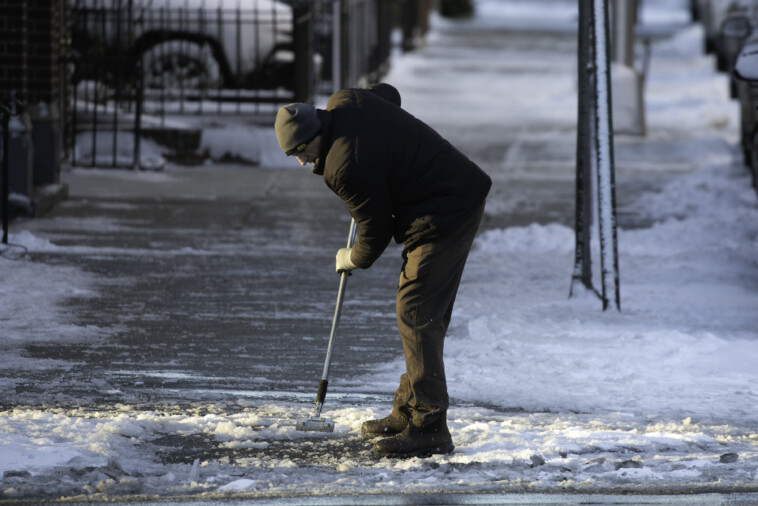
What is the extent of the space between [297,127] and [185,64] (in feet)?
34.3

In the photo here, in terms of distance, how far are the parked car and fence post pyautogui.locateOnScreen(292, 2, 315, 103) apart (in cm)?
33

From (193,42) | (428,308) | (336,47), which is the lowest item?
(336,47)

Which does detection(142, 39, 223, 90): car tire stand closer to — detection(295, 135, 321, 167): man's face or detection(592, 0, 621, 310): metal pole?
detection(592, 0, 621, 310): metal pole

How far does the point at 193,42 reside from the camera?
1505 centimetres

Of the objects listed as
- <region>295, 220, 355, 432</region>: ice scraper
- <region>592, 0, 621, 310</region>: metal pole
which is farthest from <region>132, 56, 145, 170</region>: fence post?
<region>295, 220, 355, 432</region>: ice scraper

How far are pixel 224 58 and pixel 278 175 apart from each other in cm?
242

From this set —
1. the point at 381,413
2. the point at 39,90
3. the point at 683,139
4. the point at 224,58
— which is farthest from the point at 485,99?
the point at 381,413

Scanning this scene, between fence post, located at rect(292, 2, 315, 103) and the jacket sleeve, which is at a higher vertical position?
the jacket sleeve

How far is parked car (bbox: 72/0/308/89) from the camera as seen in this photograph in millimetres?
14766

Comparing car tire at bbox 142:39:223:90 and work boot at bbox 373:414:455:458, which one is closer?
work boot at bbox 373:414:455:458

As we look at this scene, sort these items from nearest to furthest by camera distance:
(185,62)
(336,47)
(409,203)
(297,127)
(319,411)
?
(297,127) < (409,203) < (319,411) < (185,62) < (336,47)

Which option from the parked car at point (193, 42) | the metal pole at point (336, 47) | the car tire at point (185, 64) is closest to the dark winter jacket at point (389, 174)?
the parked car at point (193, 42)

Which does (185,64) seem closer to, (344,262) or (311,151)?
(344,262)

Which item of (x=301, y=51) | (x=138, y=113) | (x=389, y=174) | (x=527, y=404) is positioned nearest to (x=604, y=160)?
(x=527, y=404)
